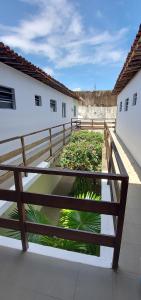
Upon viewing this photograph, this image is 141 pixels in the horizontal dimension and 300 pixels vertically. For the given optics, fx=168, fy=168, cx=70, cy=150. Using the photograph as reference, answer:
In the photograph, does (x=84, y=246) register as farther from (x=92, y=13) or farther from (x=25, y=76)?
(x=92, y=13)

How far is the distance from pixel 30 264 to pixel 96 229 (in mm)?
1049

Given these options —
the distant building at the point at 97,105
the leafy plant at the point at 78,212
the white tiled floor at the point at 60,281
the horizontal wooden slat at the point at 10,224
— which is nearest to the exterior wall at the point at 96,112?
the distant building at the point at 97,105

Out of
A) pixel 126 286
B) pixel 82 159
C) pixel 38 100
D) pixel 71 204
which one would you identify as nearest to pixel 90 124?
pixel 38 100

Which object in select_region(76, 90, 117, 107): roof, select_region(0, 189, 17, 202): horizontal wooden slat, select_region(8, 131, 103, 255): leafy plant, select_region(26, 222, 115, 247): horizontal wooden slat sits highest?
select_region(76, 90, 117, 107): roof

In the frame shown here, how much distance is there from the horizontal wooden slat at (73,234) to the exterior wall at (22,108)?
11.4 feet

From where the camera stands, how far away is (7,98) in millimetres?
4895

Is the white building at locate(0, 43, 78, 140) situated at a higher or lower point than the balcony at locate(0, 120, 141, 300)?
higher

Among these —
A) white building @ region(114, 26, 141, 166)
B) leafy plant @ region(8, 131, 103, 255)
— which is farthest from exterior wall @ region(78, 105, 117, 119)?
leafy plant @ region(8, 131, 103, 255)

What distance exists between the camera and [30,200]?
158 centimetres

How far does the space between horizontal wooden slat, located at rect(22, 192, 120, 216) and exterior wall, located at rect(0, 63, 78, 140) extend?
3.51 metres

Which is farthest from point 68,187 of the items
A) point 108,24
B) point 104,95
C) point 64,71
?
point 64,71

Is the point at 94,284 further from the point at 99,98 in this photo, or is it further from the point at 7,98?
the point at 99,98

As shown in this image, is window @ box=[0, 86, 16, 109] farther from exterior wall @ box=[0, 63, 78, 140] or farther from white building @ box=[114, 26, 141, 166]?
white building @ box=[114, 26, 141, 166]

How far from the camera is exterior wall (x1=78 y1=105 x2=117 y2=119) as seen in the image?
20.7 m
